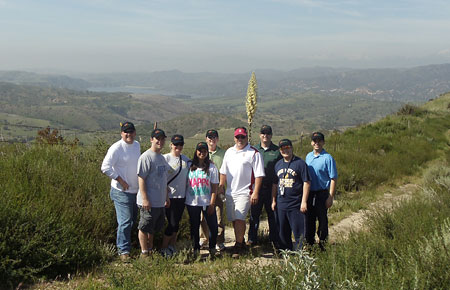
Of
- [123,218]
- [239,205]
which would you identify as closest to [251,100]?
[239,205]

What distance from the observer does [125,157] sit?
4375 mm

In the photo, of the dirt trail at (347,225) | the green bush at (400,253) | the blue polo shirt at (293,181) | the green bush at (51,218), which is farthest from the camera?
the dirt trail at (347,225)

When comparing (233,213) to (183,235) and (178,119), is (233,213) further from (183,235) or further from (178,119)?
(178,119)

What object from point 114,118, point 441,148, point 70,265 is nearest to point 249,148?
point 70,265

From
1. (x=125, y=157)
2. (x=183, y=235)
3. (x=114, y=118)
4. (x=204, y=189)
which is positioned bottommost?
(x=114, y=118)

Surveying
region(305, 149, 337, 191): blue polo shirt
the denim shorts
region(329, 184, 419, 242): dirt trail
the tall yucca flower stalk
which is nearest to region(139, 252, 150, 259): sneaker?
the denim shorts

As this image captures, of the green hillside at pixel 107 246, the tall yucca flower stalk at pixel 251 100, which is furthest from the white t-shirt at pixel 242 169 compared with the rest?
the tall yucca flower stalk at pixel 251 100

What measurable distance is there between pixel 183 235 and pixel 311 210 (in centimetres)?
202

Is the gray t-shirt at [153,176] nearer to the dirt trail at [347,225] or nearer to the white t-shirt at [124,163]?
the white t-shirt at [124,163]

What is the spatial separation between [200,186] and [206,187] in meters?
0.08

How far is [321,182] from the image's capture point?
15.1 ft

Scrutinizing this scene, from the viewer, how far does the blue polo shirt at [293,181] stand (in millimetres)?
4445

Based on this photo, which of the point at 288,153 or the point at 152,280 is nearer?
the point at 152,280

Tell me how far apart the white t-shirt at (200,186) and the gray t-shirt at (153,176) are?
1.24 feet
